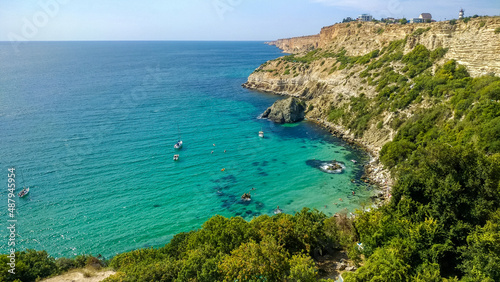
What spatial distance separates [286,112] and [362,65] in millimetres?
27228

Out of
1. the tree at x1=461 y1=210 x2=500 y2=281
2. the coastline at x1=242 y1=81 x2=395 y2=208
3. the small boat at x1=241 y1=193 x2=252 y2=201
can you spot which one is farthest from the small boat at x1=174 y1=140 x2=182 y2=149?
the tree at x1=461 y1=210 x2=500 y2=281

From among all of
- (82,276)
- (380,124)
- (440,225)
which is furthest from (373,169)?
(82,276)

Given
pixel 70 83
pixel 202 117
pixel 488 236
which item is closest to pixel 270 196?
pixel 488 236

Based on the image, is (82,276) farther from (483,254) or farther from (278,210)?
(483,254)

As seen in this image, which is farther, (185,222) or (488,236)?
(185,222)

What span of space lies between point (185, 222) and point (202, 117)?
44.3m

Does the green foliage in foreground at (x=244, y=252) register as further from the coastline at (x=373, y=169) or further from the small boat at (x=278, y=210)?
the coastline at (x=373, y=169)

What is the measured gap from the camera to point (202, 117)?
77.6m

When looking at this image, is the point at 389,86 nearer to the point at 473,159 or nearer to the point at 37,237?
the point at 473,159

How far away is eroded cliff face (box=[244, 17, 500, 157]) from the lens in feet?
165

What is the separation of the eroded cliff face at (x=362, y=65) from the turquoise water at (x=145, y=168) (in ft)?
25.1

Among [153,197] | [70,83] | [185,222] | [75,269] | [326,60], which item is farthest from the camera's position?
[70,83]

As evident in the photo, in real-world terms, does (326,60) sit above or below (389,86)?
above

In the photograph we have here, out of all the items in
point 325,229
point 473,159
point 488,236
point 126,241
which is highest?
point 473,159
